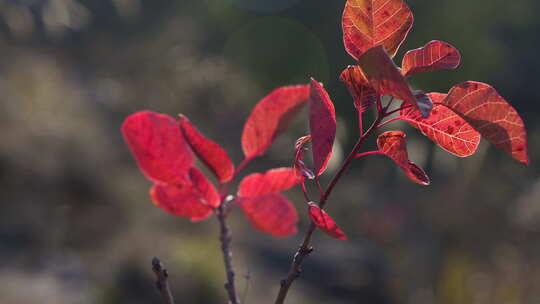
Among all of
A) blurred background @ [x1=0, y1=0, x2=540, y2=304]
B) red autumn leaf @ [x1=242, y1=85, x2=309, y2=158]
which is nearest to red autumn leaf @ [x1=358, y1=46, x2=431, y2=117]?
red autumn leaf @ [x1=242, y1=85, x2=309, y2=158]

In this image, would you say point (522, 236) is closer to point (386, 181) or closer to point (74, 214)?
point (386, 181)

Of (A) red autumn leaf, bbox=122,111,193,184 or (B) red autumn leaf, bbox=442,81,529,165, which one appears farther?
(A) red autumn leaf, bbox=122,111,193,184

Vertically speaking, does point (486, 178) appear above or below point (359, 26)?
below

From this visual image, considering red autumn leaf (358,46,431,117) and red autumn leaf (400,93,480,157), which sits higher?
red autumn leaf (358,46,431,117)

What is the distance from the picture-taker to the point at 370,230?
486 centimetres

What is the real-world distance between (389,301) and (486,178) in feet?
6.35

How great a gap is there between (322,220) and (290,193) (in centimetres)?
563

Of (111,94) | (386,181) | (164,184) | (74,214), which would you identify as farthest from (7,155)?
(164,184)

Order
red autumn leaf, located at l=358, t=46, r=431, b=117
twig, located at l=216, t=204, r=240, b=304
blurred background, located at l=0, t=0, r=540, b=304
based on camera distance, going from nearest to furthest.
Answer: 1. red autumn leaf, located at l=358, t=46, r=431, b=117
2. twig, located at l=216, t=204, r=240, b=304
3. blurred background, located at l=0, t=0, r=540, b=304

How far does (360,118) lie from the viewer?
313mm

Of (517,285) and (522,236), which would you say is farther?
(522,236)

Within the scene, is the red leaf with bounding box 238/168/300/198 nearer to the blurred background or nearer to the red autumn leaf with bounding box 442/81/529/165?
the red autumn leaf with bounding box 442/81/529/165

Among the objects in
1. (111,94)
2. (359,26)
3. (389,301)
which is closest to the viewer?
(359,26)

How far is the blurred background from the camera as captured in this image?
10.8ft
